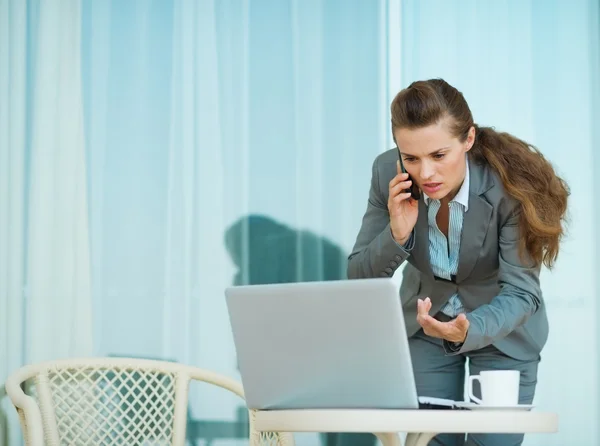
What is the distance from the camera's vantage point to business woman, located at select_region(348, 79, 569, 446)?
A: 89.1 inches

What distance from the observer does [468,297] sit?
248cm

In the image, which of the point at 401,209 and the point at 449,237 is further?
the point at 449,237

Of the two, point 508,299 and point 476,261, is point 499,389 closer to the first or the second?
point 508,299

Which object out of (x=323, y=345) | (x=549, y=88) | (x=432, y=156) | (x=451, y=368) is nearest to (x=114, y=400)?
(x=451, y=368)

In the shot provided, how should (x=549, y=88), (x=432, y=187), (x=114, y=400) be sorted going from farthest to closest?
(x=549, y=88), (x=114, y=400), (x=432, y=187)

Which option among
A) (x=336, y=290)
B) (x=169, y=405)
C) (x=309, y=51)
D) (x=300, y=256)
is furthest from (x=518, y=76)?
(x=336, y=290)

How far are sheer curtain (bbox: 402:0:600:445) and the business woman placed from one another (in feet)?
1.93

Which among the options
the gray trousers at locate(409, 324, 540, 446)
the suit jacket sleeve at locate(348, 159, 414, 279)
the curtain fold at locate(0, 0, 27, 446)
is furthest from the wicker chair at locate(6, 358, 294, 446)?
the suit jacket sleeve at locate(348, 159, 414, 279)

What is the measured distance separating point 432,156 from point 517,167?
25cm

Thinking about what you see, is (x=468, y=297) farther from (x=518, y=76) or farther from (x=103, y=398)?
(x=103, y=398)

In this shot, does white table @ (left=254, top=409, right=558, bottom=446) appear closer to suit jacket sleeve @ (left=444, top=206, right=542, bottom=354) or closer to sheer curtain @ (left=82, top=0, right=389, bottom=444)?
suit jacket sleeve @ (left=444, top=206, right=542, bottom=354)

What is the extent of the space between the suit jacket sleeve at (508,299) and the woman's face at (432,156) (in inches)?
7.3

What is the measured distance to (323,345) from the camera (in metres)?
1.74

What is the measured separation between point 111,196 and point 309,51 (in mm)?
749
